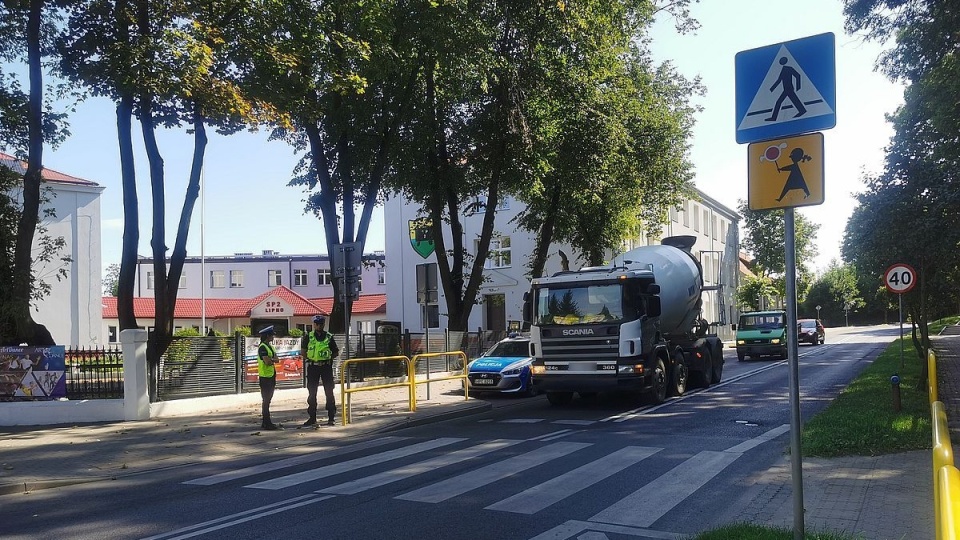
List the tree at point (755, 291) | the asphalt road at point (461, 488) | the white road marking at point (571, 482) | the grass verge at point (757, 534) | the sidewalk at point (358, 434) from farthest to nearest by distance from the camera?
the tree at point (755, 291), the white road marking at point (571, 482), the asphalt road at point (461, 488), the sidewalk at point (358, 434), the grass verge at point (757, 534)

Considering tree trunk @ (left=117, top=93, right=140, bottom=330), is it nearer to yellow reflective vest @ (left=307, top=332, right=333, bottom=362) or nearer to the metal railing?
yellow reflective vest @ (left=307, top=332, right=333, bottom=362)

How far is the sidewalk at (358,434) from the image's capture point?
6.24 metres

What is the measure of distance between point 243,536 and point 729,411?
33.6 feet

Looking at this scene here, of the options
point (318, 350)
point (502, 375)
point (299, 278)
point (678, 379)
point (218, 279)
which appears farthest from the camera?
point (299, 278)

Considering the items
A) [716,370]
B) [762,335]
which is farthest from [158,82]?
[762,335]

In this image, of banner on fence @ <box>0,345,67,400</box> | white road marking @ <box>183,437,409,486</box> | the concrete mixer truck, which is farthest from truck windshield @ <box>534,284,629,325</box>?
banner on fence @ <box>0,345,67,400</box>

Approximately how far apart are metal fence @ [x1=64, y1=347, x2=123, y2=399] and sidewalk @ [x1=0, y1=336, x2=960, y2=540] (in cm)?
98

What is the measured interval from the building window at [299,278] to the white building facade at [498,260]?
21.9 meters

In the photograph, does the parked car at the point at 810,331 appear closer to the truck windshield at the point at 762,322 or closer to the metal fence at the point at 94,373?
the truck windshield at the point at 762,322

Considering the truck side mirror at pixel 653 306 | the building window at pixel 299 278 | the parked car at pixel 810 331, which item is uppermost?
the building window at pixel 299 278

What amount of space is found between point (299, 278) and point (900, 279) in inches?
2312

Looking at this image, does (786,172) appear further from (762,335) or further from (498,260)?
(498,260)

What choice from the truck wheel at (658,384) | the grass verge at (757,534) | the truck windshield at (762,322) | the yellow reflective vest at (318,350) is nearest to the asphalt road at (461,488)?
the grass verge at (757,534)

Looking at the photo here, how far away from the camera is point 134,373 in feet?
46.7
